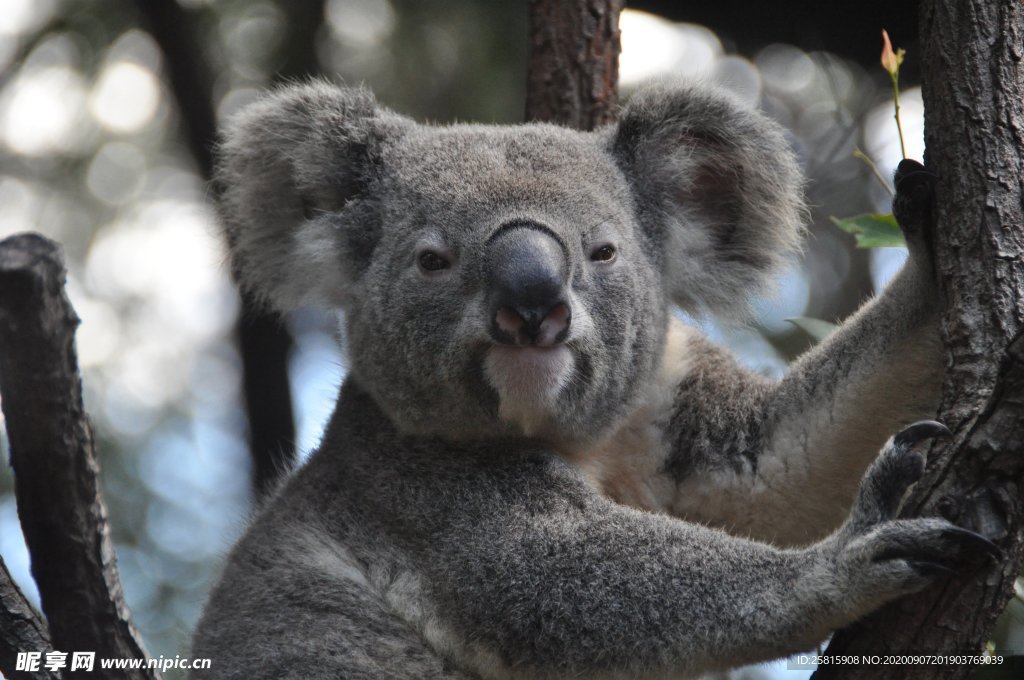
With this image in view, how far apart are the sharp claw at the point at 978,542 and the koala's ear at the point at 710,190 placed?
1595mm

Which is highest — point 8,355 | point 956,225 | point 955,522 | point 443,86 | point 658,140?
point 443,86

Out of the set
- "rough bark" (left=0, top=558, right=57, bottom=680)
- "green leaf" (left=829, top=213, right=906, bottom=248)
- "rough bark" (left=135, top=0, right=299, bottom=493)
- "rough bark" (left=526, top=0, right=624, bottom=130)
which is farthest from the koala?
"rough bark" (left=135, top=0, right=299, bottom=493)

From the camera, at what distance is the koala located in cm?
315

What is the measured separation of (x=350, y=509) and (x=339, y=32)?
4931 mm

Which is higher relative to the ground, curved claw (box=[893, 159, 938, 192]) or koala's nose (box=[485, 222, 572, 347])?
curved claw (box=[893, 159, 938, 192])

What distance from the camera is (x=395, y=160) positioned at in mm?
3926

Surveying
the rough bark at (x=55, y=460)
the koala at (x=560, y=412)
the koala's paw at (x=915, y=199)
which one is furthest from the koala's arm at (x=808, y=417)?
the rough bark at (x=55, y=460)

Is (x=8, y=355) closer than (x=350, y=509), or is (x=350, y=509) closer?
(x=8, y=355)

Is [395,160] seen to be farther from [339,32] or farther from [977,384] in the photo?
[339,32]

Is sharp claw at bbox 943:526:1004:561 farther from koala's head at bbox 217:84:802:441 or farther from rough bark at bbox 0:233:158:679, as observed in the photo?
rough bark at bbox 0:233:158:679

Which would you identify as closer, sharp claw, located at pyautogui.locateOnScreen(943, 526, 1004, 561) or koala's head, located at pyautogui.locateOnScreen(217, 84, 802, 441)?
sharp claw, located at pyautogui.locateOnScreen(943, 526, 1004, 561)

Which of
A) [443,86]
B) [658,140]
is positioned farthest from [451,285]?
[443,86]

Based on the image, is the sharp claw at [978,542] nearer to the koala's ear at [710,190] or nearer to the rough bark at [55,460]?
the koala's ear at [710,190]

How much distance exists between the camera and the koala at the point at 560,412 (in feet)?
10.3
